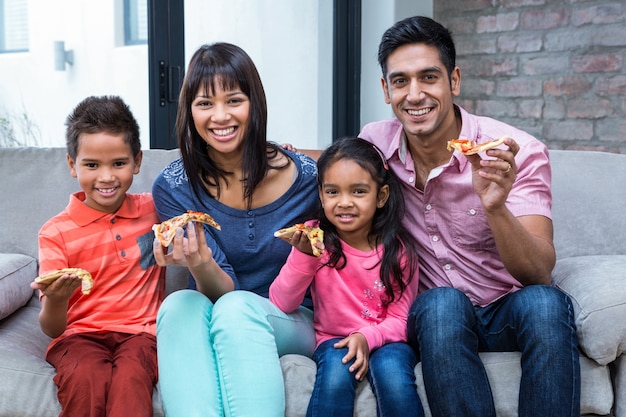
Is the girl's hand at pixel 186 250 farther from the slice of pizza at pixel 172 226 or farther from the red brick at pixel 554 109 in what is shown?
the red brick at pixel 554 109

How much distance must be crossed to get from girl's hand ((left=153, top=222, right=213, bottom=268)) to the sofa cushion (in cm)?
52

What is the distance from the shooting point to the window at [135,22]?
10.4 feet

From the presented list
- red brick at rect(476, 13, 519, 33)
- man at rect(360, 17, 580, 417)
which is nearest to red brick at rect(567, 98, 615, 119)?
red brick at rect(476, 13, 519, 33)

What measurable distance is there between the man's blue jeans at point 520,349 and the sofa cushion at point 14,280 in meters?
1.02

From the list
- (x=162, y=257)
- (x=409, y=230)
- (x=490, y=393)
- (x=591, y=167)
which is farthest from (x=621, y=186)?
(x=162, y=257)

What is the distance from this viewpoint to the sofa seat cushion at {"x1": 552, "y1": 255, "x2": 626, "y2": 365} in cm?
169

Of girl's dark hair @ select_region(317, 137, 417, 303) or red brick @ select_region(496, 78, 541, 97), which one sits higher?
red brick @ select_region(496, 78, 541, 97)

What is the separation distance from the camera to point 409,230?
199 cm

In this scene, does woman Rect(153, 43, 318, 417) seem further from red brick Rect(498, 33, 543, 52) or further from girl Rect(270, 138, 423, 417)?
red brick Rect(498, 33, 543, 52)

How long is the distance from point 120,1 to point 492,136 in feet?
6.00

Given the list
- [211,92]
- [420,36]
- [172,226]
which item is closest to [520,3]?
[420,36]

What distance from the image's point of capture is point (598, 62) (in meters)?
3.69

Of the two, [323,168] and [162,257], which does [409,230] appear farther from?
[162,257]

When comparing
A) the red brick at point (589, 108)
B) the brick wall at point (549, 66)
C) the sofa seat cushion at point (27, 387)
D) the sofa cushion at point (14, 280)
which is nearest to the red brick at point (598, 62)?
the brick wall at point (549, 66)
